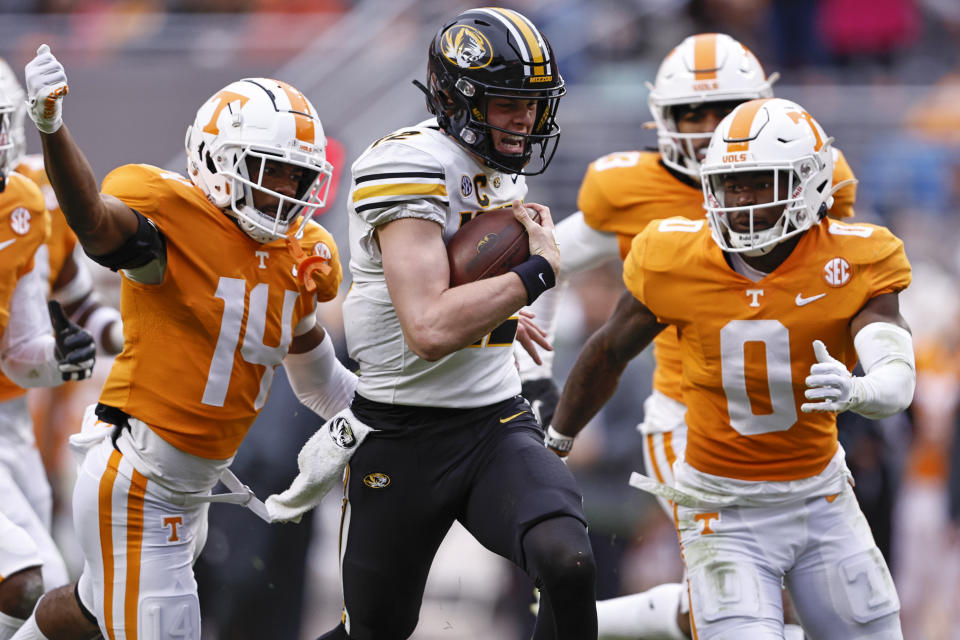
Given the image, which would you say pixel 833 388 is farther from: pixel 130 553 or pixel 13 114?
pixel 13 114

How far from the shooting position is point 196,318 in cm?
387

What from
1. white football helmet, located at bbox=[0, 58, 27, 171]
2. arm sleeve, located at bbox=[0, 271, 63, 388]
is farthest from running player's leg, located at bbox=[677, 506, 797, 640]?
white football helmet, located at bbox=[0, 58, 27, 171]

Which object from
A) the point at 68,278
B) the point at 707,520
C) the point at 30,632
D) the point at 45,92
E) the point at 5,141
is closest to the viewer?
the point at 45,92

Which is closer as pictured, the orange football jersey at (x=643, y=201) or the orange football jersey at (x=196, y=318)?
the orange football jersey at (x=196, y=318)

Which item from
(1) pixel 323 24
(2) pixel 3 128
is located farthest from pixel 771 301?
(1) pixel 323 24

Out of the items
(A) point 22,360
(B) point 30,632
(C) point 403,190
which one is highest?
(C) point 403,190

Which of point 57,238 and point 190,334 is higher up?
point 190,334

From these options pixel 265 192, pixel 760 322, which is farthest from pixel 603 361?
pixel 265 192

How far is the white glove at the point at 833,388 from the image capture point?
3318 millimetres

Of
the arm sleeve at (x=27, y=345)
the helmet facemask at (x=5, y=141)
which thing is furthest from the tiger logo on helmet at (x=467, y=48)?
the arm sleeve at (x=27, y=345)

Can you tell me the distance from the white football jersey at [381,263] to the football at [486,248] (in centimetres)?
8

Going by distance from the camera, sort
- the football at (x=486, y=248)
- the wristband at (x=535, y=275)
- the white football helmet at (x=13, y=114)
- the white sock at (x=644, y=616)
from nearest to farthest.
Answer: the wristband at (x=535, y=275) → the football at (x=486, y=248) → the white football helmet at (x=13, y=114) → the white sock at (x=644, y=616)

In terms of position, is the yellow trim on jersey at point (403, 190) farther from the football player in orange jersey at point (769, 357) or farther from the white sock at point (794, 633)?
the white sock at point (794, 633)

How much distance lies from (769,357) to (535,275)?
0.83m
